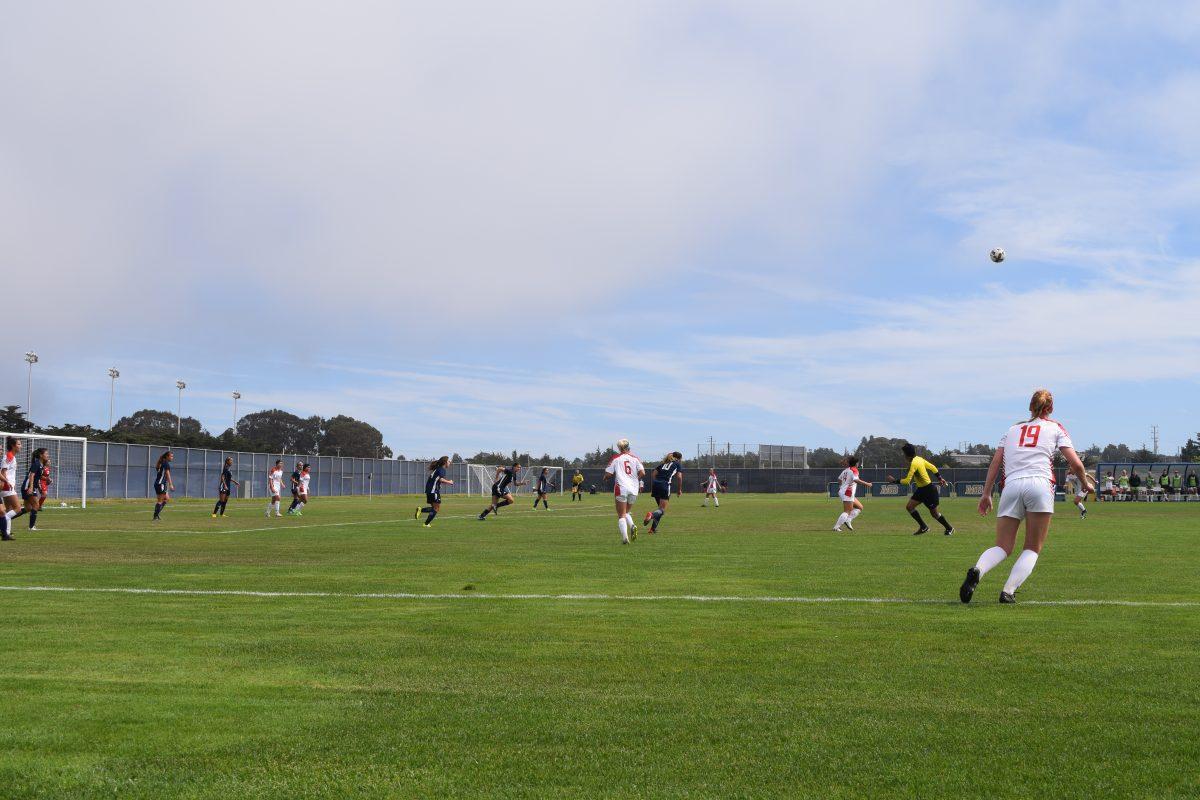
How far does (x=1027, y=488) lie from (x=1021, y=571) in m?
0.79

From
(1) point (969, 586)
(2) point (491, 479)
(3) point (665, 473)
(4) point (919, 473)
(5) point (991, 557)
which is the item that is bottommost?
(2) point (491, 479)

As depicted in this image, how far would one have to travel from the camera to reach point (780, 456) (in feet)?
347

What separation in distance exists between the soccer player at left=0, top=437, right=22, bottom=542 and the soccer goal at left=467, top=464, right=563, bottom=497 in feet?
202

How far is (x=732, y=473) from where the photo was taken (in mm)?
103750

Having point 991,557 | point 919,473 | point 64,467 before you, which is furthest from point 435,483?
point 64,467

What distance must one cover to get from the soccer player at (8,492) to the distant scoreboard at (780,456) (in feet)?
291

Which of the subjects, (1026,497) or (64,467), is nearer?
(1026,497)

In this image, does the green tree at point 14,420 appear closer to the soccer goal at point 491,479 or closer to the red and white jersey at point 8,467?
the soccer goal at point 491,479

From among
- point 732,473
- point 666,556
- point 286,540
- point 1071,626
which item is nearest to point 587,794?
point 1071,626

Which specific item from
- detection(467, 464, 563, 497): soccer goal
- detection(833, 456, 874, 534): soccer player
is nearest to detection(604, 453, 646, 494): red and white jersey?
detection(833, 456, 874, 534): soccer player

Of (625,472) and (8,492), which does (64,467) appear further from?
(625,472)

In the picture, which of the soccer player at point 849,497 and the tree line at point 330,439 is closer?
the soccer player at point 849,497

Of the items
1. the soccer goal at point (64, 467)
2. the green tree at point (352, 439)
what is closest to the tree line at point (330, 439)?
the green tree at point (352, 439)

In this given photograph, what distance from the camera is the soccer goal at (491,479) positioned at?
86.8 metres
